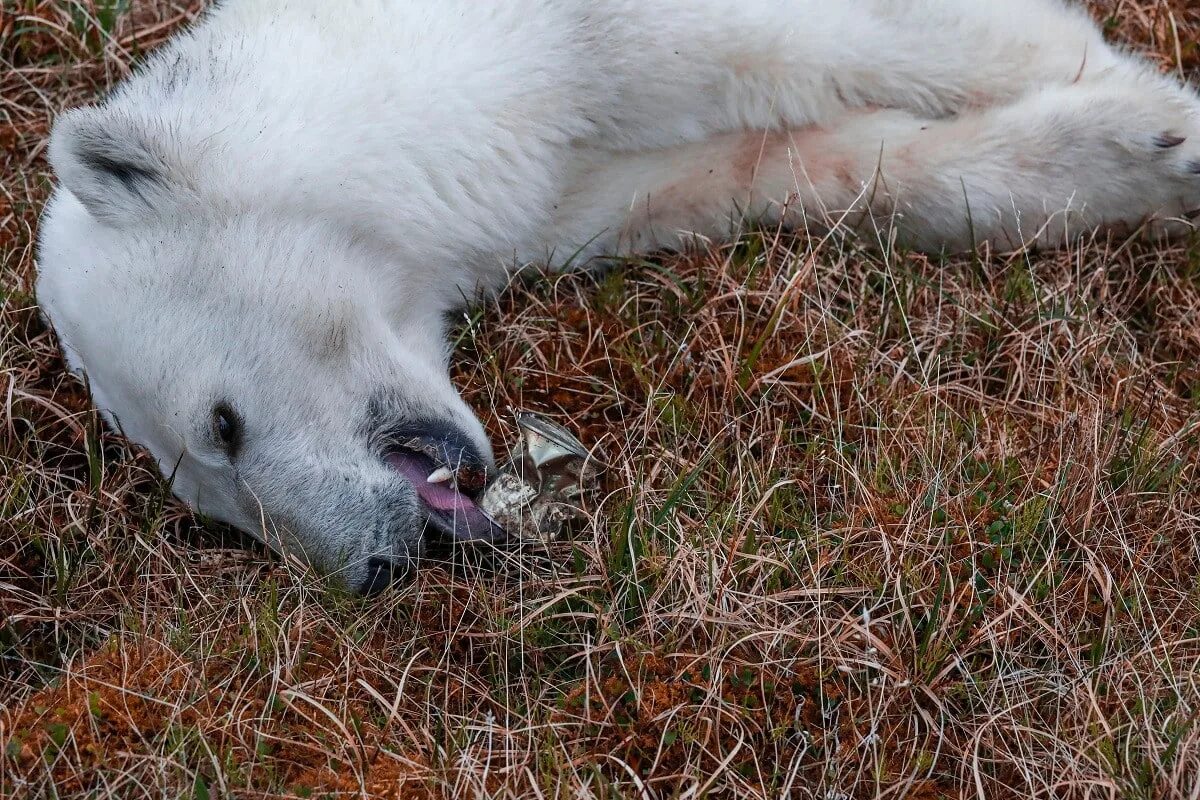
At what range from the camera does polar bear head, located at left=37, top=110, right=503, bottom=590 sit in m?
2.88

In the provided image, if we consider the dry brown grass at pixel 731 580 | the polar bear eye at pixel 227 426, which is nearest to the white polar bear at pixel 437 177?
the polar bear eye at pixel 227 426

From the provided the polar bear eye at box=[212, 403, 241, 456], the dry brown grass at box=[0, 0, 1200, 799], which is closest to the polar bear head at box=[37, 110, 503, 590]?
the polar bear eye at box=[212, 403, 241, 456]

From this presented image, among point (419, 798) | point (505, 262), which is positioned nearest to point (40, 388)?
point (505, 262)

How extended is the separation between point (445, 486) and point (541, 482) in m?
0.28

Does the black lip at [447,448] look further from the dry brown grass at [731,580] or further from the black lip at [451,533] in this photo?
the dry brown grass at [731,580]

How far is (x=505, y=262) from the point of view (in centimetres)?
356

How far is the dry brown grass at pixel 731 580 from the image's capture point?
2.46m

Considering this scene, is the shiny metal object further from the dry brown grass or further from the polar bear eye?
the polar bear eye

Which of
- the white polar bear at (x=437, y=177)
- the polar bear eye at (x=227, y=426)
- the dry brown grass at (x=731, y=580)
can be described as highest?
the white polar bear at (x=437, y=177)

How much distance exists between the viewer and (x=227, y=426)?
2.90 meters

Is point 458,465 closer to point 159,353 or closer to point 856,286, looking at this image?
point 159,353

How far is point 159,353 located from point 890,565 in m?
1.90

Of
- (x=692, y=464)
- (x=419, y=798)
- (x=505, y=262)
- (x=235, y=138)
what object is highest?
(x=235, y=138)

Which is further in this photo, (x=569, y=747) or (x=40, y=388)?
(x=40, y=388)
